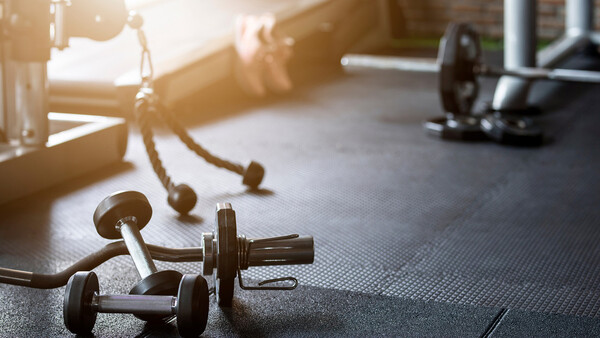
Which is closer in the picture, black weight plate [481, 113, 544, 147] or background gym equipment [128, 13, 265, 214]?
background gym equipment [128, 13, 265, 214]

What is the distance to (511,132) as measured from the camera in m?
2.85

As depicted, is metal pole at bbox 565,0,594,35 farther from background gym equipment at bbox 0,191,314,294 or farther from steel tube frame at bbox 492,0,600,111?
background gym equipment at bbox 0,191,314,294

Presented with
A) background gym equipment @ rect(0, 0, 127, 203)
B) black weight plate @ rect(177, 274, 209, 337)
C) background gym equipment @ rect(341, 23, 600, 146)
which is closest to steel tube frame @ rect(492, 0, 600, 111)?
background gym equipment @ rect(341, 23, 600, 146)

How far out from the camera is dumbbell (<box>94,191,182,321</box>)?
142 centimetres

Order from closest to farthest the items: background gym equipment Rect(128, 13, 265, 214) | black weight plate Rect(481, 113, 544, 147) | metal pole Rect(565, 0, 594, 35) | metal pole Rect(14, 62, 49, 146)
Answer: background gym equipment Rect(128, 13, 265, 214) < metal pole Rect(14, 62, 49, 146) < black weight plate Rect(481, 113, 544, 147) < metal pole Rect(565, 0, 594, 35)

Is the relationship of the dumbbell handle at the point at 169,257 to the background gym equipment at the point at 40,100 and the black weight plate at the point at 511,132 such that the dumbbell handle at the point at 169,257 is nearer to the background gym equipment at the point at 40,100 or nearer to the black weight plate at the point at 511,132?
the background gym equipment at the point at 40,100

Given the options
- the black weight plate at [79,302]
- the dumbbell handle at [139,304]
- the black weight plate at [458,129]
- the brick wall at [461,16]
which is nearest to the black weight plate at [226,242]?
the dumbbell handle at [139,304]

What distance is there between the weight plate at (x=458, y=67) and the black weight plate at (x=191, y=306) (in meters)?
1.90

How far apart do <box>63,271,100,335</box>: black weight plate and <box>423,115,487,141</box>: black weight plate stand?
191 cm

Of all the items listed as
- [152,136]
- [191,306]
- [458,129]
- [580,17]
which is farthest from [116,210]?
[580,17]

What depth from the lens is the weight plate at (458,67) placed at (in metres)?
2.97

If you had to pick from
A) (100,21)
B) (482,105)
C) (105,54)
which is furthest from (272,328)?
(105,54)

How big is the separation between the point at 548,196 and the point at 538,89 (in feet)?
5.83

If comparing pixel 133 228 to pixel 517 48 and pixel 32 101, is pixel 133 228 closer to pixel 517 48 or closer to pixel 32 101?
pixel 32 101
